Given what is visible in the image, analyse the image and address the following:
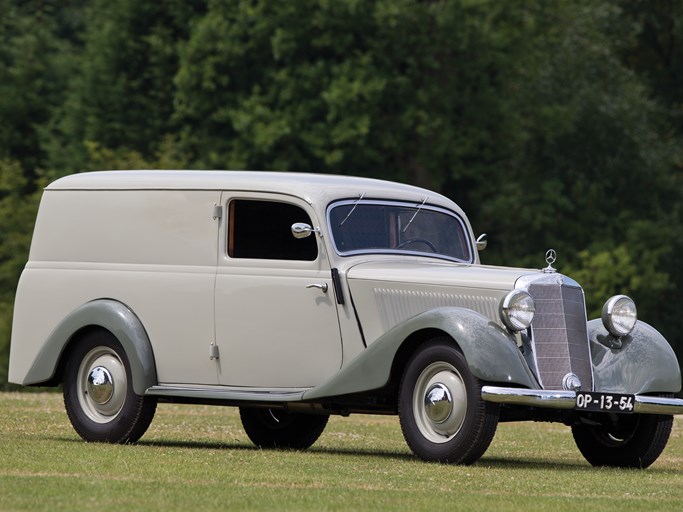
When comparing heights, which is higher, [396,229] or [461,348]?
[396,229]

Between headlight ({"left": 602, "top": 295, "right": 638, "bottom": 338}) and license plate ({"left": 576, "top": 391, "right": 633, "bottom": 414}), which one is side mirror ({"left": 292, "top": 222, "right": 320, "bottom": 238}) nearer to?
headlight ({"left": 602, "top": 295, "right": 638, "bottom": 338})

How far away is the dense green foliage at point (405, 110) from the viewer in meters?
39.8

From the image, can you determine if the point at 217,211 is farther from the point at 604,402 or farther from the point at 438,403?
the point at 604,402

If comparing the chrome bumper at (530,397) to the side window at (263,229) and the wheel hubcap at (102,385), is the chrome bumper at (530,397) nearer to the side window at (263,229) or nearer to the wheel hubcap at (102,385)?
the side window at (263,229)

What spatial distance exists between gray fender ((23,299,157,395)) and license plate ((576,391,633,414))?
3643mm

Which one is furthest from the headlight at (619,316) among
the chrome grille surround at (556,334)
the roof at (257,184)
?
the roof at (257,184)

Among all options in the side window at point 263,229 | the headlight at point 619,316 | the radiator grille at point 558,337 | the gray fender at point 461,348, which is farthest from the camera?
the side window at point 263,229

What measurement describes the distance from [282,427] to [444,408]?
296cm

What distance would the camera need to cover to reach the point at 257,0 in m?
41.8

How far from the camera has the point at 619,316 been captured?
12086 mm

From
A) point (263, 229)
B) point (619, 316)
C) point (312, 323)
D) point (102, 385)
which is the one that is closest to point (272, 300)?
point (312, 323)

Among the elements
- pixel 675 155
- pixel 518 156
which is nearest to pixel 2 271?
pixel 518 156

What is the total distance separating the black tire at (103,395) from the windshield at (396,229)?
6.90 feet

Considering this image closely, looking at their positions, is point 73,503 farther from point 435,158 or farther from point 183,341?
point 435,158
